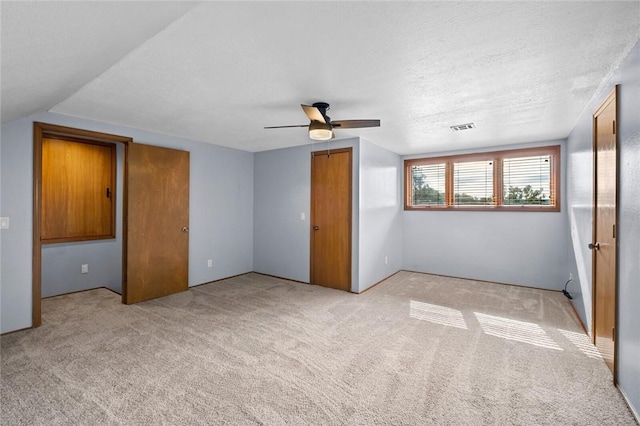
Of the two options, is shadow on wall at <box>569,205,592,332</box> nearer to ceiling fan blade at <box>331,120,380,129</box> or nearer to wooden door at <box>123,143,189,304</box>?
ceiling fan blade at <box>331,120,380,129</box>

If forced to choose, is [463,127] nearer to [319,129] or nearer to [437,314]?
[319,129]

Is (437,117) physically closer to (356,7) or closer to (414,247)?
(356,7)

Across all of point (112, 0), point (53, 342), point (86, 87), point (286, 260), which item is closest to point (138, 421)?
point (53, 342)

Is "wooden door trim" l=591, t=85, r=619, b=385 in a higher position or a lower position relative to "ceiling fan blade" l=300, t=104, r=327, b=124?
lower

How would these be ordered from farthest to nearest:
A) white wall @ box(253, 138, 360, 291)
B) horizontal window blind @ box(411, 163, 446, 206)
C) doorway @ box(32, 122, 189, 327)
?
horizontal window blind @ box(411, 163, 446, 206), white wall @ box(253, 138, 360, 291), doorway @ box(32, 122, 189, 327)

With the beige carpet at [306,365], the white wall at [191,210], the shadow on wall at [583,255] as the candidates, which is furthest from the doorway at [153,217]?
the shadow on wall at [583,255]

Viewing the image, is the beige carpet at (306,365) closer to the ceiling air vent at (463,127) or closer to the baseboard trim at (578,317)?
the baseboard trim at (578,317)

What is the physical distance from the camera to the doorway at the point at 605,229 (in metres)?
2.21

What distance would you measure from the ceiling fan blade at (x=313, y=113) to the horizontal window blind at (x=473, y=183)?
3.47 meters

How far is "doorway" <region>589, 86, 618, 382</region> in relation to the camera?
2.21 m

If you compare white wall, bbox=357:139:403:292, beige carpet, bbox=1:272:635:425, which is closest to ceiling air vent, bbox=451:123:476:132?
white wall, bbox=357:139:403:292

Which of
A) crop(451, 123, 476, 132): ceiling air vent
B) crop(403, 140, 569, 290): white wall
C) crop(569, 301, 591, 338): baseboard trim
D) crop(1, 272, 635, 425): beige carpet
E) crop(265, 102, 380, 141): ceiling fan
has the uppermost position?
crop(451, 123, 476, 132): ceiling air vent

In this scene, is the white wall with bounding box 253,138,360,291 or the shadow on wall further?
the white wall with bounding box 253,138,360,291

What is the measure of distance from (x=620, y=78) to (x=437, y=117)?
4.94ft
